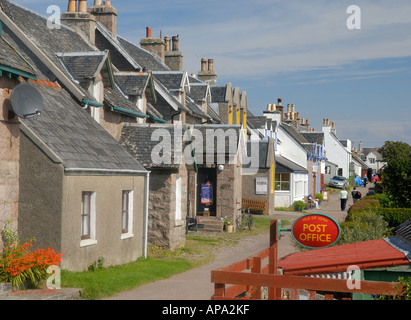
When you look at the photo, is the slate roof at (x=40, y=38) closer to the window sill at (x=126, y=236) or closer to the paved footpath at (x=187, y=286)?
the window sill at (x=126, y=236)

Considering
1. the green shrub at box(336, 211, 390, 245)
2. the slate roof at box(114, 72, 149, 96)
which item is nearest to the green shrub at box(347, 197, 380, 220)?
the green shrub at box(336, 211, 390, 245)

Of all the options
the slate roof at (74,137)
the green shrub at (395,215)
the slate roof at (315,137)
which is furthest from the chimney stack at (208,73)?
the slate roof at (315,137)

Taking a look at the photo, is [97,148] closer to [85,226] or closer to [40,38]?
[85,226]

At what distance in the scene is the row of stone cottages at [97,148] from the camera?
15.5m

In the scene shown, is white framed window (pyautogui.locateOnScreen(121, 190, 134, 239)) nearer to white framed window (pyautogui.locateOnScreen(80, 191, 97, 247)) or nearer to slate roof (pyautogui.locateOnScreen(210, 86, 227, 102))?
white framed window (pyautogui.locateOnScreen(80, 191, 97, 247))

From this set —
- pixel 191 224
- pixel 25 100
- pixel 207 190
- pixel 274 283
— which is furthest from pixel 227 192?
pixel 274 283

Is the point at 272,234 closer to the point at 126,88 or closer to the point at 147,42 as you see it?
the point at 126,88

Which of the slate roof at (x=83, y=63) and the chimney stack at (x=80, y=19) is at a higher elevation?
the chimney stack at (x=80, y=19)

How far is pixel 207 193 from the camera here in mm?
32875

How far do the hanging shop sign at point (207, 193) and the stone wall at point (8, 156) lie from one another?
18.0 metres

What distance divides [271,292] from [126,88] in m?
16.6

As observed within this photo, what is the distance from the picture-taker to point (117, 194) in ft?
61.1

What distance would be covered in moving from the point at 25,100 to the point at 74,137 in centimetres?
332

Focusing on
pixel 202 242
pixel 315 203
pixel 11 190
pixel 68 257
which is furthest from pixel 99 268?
pixel 315 203
